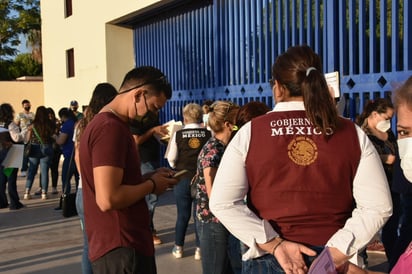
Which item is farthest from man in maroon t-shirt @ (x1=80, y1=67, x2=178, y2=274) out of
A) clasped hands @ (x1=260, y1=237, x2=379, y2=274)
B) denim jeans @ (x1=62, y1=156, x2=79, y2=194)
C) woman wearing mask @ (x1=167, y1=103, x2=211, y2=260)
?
denim jeans @ (x1=62, y1=156, x2=79, y2=194)

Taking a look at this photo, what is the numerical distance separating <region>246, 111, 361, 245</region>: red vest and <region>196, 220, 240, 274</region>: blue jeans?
1.58 metres

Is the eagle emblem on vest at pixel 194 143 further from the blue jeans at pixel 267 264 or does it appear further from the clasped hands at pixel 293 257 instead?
the clasped hands at pixel 293 257

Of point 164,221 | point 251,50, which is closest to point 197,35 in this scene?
point 251,50

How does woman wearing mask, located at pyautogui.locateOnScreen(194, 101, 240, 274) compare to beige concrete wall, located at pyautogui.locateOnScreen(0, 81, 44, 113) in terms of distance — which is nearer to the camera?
woman wearing mask, located at pyautogui.locateOnScreen(194, 101, 240, 274)

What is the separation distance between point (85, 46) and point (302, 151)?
46.0ft

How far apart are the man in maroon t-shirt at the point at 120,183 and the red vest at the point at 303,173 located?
0.72m

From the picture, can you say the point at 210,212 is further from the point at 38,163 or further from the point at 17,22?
the point at 17,22

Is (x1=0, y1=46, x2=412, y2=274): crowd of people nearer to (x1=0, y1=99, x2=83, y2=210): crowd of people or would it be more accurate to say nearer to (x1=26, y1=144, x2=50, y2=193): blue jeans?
(x1=0, y1=99, x2=83, y2=210): crowd of people

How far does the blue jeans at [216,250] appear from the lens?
3.61m

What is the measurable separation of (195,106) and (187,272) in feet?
6.15

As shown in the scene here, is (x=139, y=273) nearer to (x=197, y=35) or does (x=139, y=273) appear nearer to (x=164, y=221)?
(x=164, y=221)

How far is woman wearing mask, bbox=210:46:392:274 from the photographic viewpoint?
6.66 feet

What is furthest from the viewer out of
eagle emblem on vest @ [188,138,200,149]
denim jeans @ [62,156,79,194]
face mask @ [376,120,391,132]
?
denim jeans @ [62,156,79,194]

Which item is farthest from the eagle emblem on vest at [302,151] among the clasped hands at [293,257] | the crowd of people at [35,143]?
the crowd of people at [35,143]
